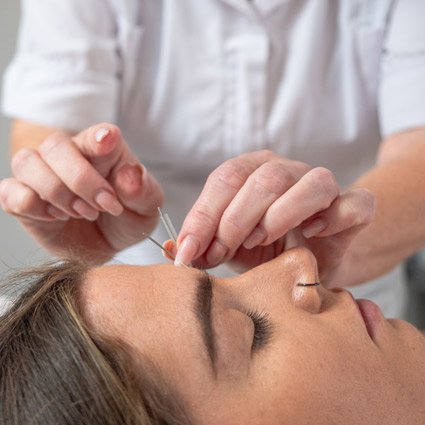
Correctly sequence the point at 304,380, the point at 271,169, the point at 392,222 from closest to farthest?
the point at 304,380, the point at 271,169, the point at 392,222

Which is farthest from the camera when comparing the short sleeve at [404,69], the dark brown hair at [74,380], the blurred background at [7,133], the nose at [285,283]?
the blurred background at [7,133]

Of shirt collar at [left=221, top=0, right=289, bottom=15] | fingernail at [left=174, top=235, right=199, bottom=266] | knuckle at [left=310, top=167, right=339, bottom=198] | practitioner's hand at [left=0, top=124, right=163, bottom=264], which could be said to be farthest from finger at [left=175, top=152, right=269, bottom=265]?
shirt collar at [left=221, top=0, right=289, bottom=15]

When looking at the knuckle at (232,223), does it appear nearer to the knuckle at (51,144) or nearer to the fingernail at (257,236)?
the fingernail at (257,236)

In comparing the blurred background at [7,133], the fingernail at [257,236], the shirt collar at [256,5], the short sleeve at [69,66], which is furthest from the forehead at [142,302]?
the blurred background at [7,133]

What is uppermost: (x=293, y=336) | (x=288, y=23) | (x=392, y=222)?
(x=288, y=23)

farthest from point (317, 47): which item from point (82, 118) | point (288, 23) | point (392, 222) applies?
point (82, 118)

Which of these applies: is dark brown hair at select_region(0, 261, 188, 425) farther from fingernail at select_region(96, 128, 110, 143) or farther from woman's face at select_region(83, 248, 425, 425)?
fingernail at select_region(96, 128, 110, 143)

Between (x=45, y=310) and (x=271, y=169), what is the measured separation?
40 centimetres

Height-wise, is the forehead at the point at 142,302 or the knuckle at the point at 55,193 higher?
the knuckle at the point at 55,193

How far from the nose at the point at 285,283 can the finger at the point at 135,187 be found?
1.03 ft

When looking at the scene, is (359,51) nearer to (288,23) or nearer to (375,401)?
(288,23)

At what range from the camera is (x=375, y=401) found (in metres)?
0.65

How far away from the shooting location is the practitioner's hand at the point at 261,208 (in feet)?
2.40

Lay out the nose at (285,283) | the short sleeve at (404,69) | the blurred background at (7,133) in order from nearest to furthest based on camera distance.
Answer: the nose at (285,283), the short sleeve at (404,69), the blurred background at (7,133)
